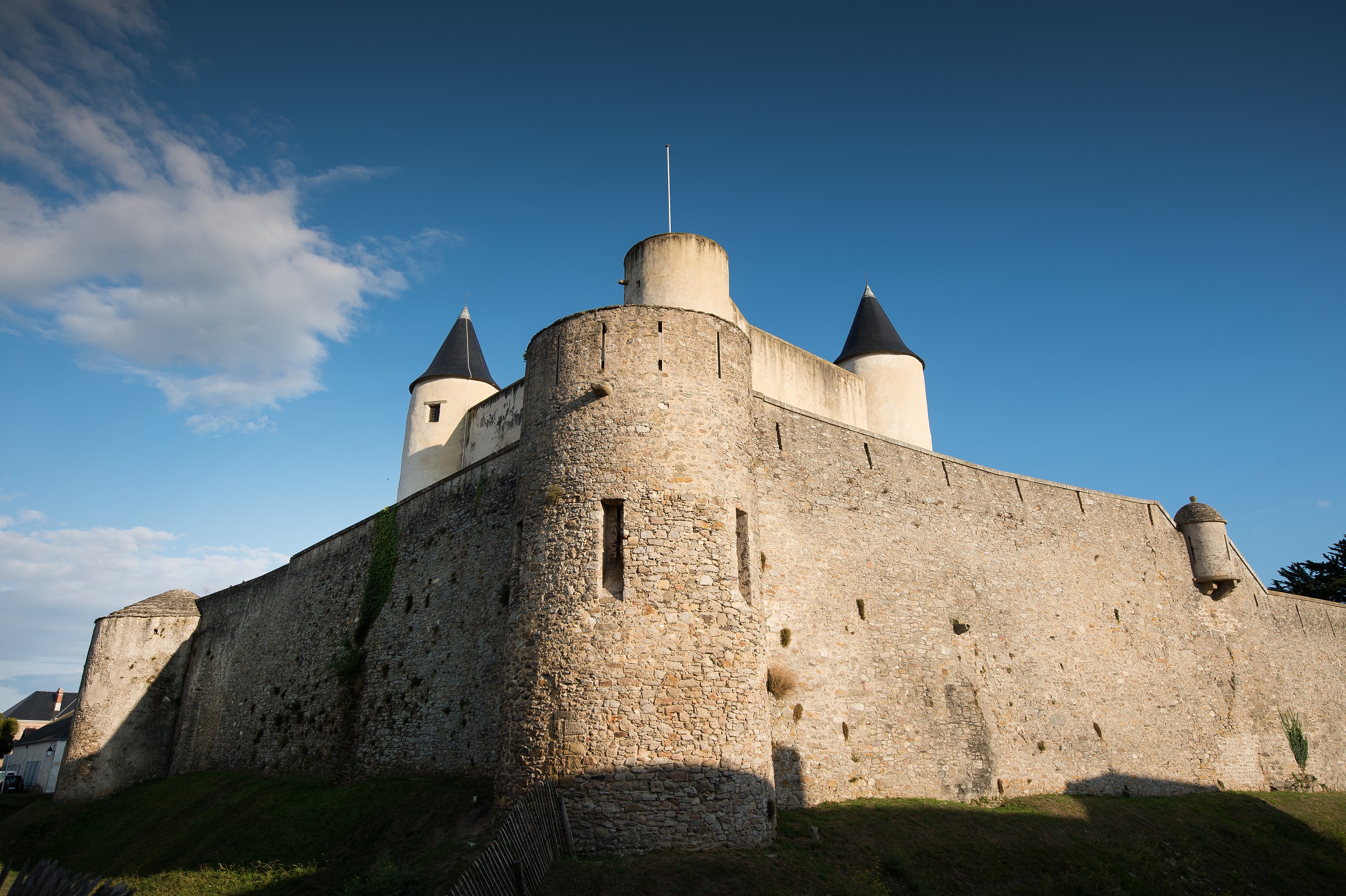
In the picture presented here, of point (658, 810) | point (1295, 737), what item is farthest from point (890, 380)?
point (658, 810)

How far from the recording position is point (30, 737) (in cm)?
5019

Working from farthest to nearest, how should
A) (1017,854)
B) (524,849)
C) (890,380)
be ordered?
(890,380), (1017,854), (524,849)

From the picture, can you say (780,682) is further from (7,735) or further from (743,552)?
(7,735)

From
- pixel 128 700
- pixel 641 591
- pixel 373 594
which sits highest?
pixel 373 594

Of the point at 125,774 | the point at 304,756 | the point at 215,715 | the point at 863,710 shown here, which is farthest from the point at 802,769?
the point at 125,774

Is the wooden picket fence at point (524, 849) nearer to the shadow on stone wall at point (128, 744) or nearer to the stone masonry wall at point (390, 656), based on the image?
the stone masonry wall at point (390, 656)

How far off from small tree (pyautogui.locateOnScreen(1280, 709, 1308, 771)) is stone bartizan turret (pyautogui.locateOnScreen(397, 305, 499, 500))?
28.4 metres

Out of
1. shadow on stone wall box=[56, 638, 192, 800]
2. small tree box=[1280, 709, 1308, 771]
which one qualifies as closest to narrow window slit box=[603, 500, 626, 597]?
small tree box=[1280, 709, 1308, 771]

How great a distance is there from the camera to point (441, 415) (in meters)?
28.1

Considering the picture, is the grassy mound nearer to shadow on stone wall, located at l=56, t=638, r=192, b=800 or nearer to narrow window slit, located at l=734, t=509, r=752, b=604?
shadow on stone wall, located at l=56, t=638, r=192, b=800

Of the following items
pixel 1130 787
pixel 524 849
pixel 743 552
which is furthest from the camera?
pixel 1130 787

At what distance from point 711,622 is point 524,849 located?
4.28m

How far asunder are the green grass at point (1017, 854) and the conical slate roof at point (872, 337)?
14.7 meters

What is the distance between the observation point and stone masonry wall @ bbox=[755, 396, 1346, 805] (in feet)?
54.6
